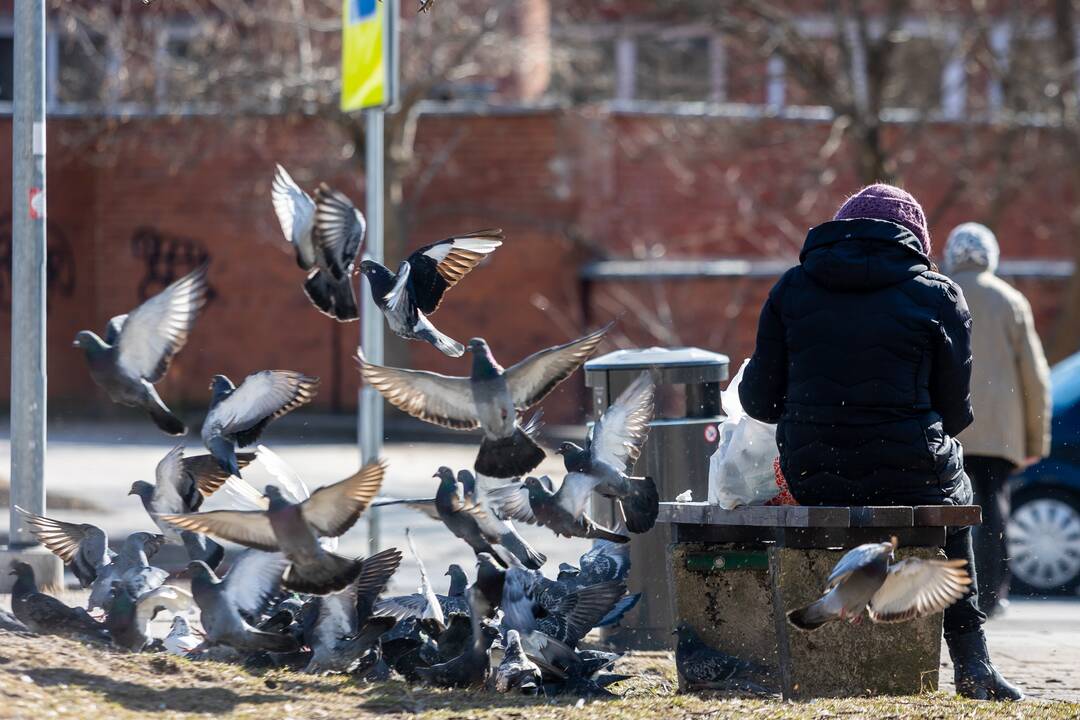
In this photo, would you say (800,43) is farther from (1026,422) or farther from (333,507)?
(333,507)

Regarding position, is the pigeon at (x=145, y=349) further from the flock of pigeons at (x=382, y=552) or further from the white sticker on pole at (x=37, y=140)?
the white sticker on pole at (x=37, y=140)

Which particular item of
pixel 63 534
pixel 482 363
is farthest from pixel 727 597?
pixel 63 534

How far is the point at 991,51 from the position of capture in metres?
17.1

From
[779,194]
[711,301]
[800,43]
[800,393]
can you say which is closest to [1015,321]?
[800,393]

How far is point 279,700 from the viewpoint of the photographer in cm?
486

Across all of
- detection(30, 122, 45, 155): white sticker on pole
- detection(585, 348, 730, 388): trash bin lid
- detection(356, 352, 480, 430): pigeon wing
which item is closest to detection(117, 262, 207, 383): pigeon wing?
detection(356, 352, 480, 430): pigeon wing

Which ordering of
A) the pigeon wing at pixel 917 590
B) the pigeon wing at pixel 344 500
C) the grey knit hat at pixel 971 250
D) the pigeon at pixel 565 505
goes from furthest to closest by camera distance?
1. the grey knit hat at pixel 971 250
2. the pigeon at pixel 565 505
3. the pigeon wing at pixel 344 500
4. the pigeon wing at pixel 917 590

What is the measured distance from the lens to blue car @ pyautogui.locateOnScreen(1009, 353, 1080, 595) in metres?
9.05

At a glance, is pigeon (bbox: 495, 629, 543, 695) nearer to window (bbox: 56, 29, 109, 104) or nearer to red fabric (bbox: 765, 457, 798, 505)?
red fabric (bbox: 765, 457, 798, 505)

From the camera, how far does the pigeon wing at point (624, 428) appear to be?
565 cm

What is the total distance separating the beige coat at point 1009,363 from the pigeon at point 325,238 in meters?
3.29

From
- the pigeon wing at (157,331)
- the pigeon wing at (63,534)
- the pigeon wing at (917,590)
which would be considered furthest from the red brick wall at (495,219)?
the pigeon wing at (917,590)

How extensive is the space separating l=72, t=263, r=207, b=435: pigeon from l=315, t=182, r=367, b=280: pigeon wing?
449mm

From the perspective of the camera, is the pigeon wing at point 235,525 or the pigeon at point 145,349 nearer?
the pigeon wing at point 235,525
